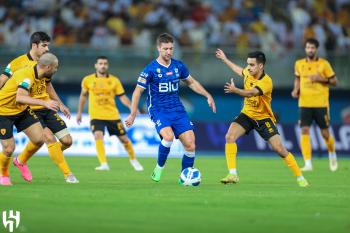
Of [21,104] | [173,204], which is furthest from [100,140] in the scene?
[173,204]

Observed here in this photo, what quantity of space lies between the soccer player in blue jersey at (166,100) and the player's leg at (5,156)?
2155 millimetres

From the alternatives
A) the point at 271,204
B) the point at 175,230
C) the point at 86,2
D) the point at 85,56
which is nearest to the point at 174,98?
the point at 271,204

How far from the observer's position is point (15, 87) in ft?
47.6

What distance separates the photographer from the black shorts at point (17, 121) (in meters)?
14.6

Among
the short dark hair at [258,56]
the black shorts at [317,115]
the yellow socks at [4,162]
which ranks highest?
the short dark hair at [258,56]

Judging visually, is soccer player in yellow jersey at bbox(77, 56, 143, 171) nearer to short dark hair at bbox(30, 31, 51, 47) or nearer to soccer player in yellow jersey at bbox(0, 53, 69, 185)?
short dark hair at bbox(30, 31, 51, 47)

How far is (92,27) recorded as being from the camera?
32094mm

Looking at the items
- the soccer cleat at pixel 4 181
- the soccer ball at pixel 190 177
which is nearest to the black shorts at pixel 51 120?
the soccer cleat at pixel 4 181

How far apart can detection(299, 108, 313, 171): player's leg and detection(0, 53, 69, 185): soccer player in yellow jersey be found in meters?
7.89

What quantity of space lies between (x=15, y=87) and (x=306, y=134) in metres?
8.75

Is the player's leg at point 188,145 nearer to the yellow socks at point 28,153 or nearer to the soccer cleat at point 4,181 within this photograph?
the yellow socks at point 28,153

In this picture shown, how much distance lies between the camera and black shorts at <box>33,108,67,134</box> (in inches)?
629

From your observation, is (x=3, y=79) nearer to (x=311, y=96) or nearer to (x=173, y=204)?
(x=173, y=204)

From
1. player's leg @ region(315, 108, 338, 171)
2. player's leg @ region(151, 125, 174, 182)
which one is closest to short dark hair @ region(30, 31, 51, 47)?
player's leg @ region(151, 125, 174, 182)
